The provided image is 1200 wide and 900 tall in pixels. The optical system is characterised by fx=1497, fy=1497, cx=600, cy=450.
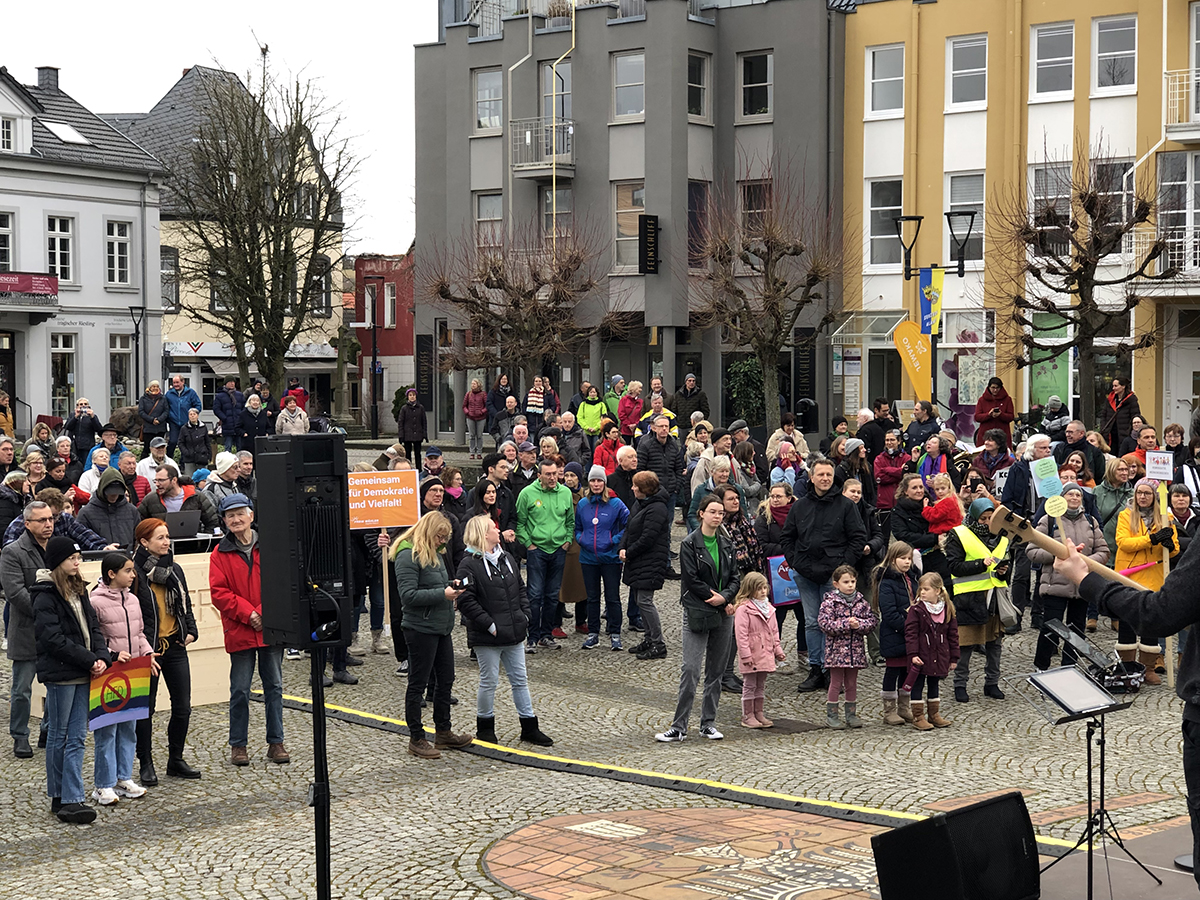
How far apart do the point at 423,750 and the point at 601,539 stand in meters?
4.66

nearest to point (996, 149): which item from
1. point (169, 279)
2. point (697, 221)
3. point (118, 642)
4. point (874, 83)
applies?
point (874, 83)

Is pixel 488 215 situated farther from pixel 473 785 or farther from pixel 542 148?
pixel 473 785

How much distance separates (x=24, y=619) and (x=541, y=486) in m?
5.70

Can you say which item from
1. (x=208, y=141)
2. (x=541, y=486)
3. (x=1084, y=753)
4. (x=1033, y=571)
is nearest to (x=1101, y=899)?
(x=1084, y=753)

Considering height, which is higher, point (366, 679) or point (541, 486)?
point (541, 486)

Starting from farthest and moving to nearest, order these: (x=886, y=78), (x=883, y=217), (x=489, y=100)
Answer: (x=489, y=100) → (x=883, y=217) → (x=886, y=78)

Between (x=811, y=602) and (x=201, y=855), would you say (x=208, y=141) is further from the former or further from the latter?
(x=201, y=855)

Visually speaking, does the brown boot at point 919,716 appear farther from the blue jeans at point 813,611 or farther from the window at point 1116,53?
the window at point 1116,53

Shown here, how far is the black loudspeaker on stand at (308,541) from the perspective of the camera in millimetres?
7500

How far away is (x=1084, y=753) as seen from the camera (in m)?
10.8

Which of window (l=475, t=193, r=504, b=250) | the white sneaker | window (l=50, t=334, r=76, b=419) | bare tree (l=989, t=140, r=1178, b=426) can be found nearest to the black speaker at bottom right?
the white sneaker

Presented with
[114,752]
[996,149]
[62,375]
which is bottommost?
[114,752]

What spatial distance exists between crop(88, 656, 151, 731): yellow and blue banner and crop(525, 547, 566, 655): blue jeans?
5496mm

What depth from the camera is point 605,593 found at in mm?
15055
